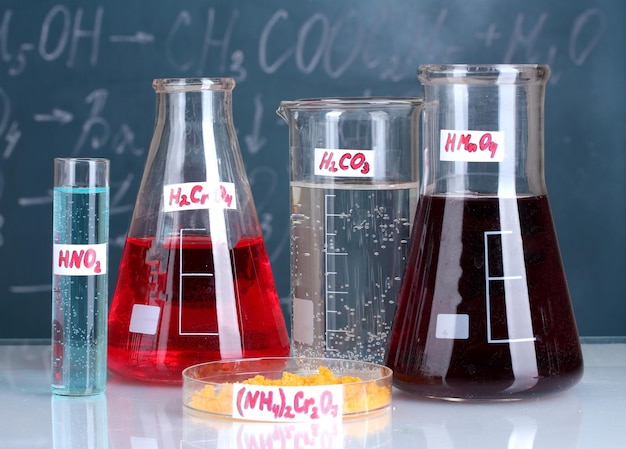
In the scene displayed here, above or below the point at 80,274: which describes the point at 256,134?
above

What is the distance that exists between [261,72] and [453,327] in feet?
2.60

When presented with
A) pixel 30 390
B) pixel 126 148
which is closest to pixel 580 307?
pixel 126 148

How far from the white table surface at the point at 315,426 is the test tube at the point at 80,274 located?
0.13ft

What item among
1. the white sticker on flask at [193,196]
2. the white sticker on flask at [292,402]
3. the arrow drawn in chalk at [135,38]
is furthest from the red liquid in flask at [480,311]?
the arrow drawn in chalk at [135,38]

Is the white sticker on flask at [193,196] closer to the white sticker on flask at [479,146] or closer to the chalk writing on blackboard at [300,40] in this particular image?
the white sticker on flask at [479,146]

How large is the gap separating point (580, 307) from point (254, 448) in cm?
96

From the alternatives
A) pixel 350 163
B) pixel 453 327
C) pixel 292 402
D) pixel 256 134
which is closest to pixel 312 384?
pixel 292 402

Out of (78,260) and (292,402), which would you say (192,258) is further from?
(292,402)

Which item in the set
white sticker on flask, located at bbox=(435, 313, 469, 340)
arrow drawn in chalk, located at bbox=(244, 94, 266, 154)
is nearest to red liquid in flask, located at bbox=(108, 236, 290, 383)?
white sticker on flask, located at bbox=(435, 313, 469, 340)

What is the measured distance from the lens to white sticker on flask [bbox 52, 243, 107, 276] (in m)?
1.10

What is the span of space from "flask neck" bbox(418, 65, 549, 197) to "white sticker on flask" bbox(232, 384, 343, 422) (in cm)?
26

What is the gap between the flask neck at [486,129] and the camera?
1.07m

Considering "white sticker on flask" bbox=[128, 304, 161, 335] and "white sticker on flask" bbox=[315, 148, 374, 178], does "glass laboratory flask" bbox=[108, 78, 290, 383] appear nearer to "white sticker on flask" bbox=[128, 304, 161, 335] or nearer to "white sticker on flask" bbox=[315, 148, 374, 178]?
"white sticker on flask" bbox=[128, 304, 161, 335]

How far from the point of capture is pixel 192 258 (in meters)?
1.15
